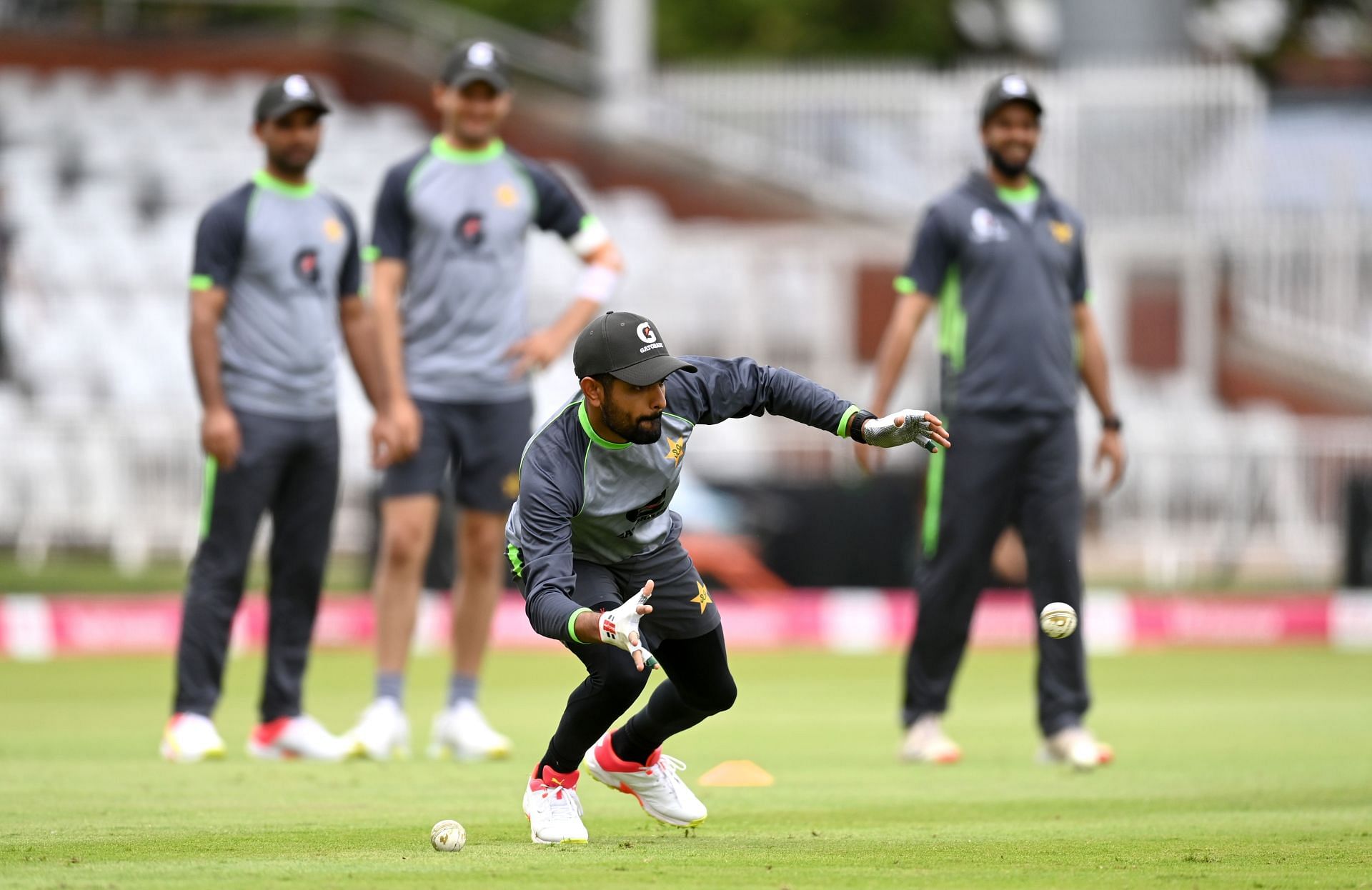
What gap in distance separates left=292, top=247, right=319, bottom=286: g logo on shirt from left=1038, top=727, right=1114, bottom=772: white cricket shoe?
11.0 ft

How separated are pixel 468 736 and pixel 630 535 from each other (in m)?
2.40

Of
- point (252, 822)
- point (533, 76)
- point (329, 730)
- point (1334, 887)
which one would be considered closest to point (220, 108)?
point (533, 76)

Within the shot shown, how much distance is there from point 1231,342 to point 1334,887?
20089 mm

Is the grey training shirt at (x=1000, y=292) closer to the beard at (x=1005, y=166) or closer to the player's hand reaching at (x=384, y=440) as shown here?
the beard at (x=1005, y=166)

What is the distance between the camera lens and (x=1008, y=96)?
841 cm

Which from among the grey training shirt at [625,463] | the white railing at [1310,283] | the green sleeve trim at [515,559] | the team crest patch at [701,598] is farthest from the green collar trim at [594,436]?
the white railing at [1310,283]

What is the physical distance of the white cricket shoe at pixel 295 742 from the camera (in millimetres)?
8180

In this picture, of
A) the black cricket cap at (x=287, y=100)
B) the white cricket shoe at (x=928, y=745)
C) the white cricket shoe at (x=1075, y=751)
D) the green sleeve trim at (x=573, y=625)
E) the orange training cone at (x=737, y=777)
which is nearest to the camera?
the green sleeve trim at (x=573, y=625)

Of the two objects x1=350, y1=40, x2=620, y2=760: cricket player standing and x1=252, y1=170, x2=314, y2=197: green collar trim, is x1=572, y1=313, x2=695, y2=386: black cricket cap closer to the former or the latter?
x1=350, y1=40, x2=620, y2=760: cricket player standing

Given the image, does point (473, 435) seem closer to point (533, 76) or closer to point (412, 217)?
point (412, 217)

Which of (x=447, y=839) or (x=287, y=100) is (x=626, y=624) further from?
(x=287, y=100)

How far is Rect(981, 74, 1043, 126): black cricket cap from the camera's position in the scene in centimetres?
841

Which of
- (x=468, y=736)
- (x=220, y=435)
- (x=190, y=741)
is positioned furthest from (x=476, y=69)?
(x=190, y=741)

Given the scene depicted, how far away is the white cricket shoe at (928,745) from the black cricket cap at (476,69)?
298 cm
